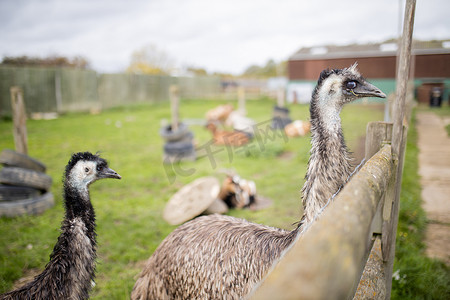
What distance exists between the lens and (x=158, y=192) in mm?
6184

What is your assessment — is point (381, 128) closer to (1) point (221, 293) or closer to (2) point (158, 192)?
(1) point (221, 293)

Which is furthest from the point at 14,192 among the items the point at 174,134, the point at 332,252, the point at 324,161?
the point at 332,252

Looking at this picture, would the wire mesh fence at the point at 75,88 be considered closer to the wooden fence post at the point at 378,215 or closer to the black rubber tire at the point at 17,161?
the black rubber tire at the point at 17,161

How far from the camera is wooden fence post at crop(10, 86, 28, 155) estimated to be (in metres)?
5.33

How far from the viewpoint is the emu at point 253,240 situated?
1829mm

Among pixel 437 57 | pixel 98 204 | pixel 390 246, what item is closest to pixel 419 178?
pixel 437 57

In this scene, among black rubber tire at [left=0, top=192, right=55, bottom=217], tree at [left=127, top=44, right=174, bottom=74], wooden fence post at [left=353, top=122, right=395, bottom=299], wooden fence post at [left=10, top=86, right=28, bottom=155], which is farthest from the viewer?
tree at [left=127, top=44, right=174, bottom=74]

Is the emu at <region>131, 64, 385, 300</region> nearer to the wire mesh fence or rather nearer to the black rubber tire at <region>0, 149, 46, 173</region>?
the black rubber tire at <region>0, 149, 46, 173</region>

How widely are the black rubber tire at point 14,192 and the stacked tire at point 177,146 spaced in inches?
132

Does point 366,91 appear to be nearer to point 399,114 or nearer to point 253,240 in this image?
point 399,114

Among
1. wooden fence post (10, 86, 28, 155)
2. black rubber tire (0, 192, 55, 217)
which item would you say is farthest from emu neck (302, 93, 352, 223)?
wooden fence post (10, 86, 28, 155)

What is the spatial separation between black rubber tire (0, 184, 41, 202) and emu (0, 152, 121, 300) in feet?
11.1

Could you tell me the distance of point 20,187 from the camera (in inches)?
196

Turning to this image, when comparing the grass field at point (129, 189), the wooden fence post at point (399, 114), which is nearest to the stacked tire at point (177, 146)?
the grass field at point (129, 189)
